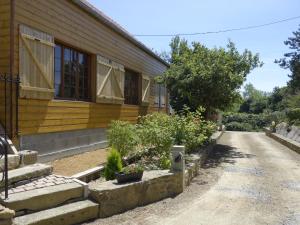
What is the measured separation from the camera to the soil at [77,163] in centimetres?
775

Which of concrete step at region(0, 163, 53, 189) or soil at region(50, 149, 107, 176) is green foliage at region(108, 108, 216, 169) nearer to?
soil at region(50, 149, 107, 176)

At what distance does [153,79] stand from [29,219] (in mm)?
13786

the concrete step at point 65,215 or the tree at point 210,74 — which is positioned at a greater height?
the tree at point 210,74

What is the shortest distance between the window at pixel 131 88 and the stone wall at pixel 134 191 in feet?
25.3

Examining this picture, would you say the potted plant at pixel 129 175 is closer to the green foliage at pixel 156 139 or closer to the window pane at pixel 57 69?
the green foliage at pixel 156 139

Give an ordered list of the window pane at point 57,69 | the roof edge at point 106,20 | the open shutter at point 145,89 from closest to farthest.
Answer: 1. the window pane at point 57,69
2. the roof edge at point 106,20
3. the open shutter at point 145,89

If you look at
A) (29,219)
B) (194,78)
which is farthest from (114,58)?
(29,219)

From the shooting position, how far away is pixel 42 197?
5191 millimetres

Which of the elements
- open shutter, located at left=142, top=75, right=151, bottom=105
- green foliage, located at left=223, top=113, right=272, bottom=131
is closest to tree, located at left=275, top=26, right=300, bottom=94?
green foliage, located at left=223, top=113, right=272, bottom=131

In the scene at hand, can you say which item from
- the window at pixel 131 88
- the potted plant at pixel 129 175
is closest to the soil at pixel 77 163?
the potted plant at pixel 129 175

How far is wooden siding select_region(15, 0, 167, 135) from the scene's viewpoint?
8016mm

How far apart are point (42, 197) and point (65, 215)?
1.38ft

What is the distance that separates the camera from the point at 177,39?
35938 mm

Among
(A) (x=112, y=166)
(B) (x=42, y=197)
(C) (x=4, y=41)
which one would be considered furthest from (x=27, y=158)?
(C) (x=4, y=41)
